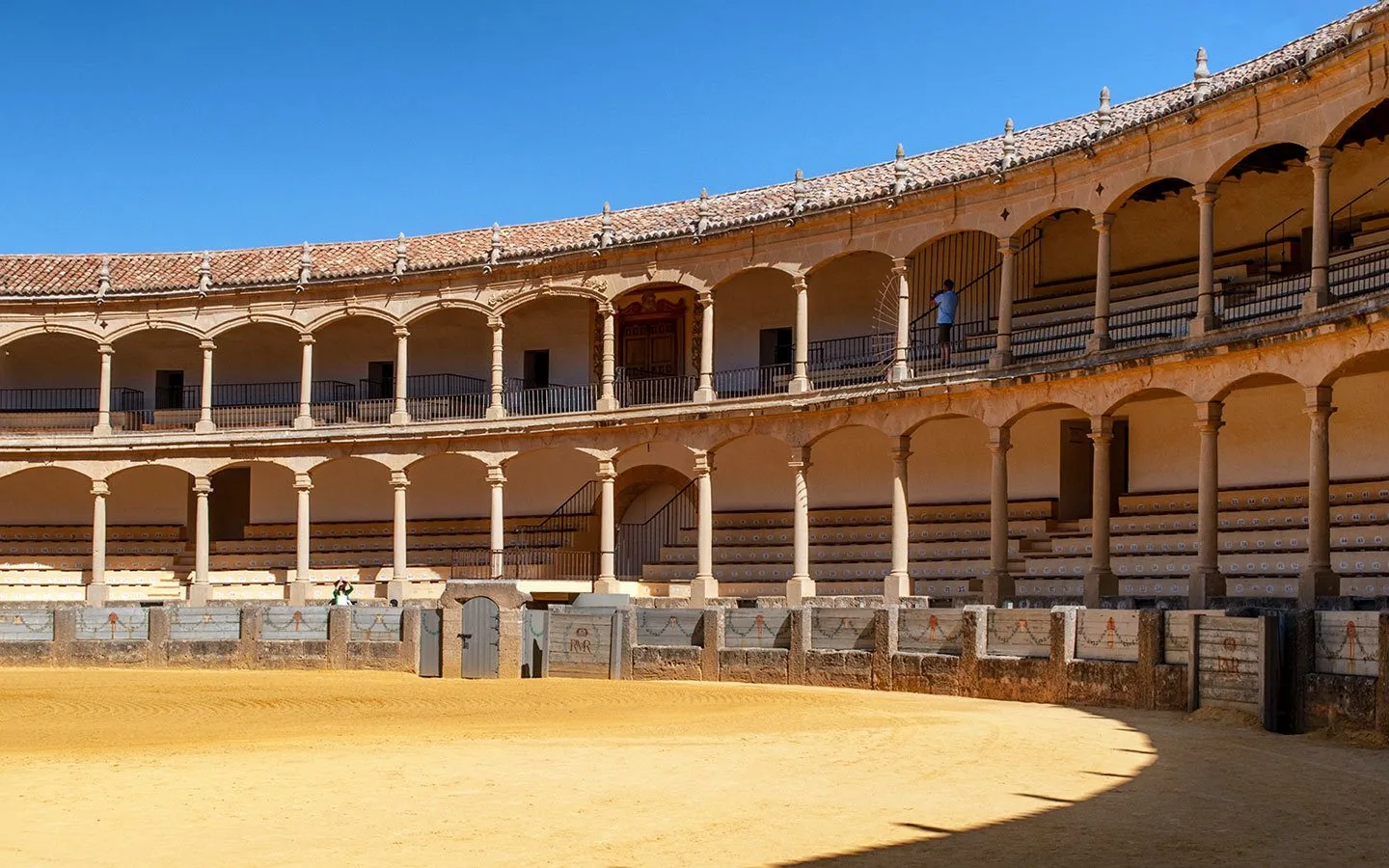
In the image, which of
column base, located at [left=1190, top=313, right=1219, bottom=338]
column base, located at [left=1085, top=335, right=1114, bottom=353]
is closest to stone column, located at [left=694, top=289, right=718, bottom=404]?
column base, located at [left=1085, top=335, right=1114, bottom=353]

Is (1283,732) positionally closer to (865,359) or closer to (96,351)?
(865,359)

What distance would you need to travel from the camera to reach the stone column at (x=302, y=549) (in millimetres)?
33594

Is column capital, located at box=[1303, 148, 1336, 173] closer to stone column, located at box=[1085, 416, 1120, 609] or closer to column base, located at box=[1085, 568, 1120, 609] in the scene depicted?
stone column, located at box=[1085, 416, 1120, 609]

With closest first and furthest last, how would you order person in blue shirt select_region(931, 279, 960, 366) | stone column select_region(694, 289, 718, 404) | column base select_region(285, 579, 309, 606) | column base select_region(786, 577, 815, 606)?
person in blue shirt select_region(931, 279, 960, 366) → column base select_region(786, 577, 815, 606) → stone column select_region(694, 289, 718, 404) → column base select_region(285, 579, 309, 606)

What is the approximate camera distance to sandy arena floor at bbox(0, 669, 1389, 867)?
9.14 m

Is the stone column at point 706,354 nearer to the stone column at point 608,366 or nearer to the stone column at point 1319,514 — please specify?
the stone column at point 608,366

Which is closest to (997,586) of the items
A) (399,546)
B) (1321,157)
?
(1321,157)

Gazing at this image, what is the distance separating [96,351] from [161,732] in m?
25.4

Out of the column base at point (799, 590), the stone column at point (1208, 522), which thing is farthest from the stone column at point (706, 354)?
the stone column at point (1208, 522)

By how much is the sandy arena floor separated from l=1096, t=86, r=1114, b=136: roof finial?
11366 mm

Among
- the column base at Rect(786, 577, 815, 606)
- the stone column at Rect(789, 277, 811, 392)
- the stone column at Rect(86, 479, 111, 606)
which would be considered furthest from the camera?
the stone column at Rect(86, 479, 111, 606)

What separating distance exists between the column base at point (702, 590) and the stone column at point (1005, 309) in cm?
672

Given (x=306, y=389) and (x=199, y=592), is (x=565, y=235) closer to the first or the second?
(x=306, y=389)

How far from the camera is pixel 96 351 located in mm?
38812
